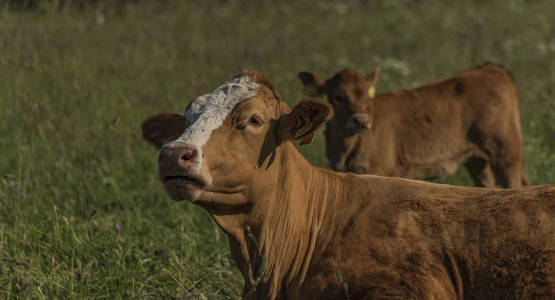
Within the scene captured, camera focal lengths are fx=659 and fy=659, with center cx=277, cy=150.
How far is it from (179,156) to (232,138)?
415mm

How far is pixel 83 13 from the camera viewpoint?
1309 cm

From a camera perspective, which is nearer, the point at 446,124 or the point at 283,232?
the point at 283,232

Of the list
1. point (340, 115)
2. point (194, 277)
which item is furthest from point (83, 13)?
point (194, 277)

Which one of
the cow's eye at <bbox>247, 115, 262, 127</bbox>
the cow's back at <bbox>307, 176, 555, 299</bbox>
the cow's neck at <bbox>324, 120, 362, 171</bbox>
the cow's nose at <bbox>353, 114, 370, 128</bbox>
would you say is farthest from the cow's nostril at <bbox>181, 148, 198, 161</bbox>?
the cow's neck at <bbox>324, 120, 362, 171</bbox>

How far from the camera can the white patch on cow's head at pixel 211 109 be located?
11.3 feet

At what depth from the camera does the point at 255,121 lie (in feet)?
12.0

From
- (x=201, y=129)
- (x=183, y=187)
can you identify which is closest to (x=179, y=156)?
(x=183, y=187)

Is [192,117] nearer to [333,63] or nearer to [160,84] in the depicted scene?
[160,84]

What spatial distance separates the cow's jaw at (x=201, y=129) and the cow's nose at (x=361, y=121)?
3.66 m

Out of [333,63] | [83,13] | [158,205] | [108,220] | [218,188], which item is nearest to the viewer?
[218,188]

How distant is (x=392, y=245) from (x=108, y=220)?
2777 mm

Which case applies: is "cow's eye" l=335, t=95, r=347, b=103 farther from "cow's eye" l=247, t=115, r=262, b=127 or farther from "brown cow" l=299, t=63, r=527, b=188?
"cow's eye" l=247, t=115, r=262, b=127

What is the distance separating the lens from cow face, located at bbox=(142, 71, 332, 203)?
3.33m

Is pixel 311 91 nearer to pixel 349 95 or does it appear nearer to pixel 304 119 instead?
pixel 349 95
